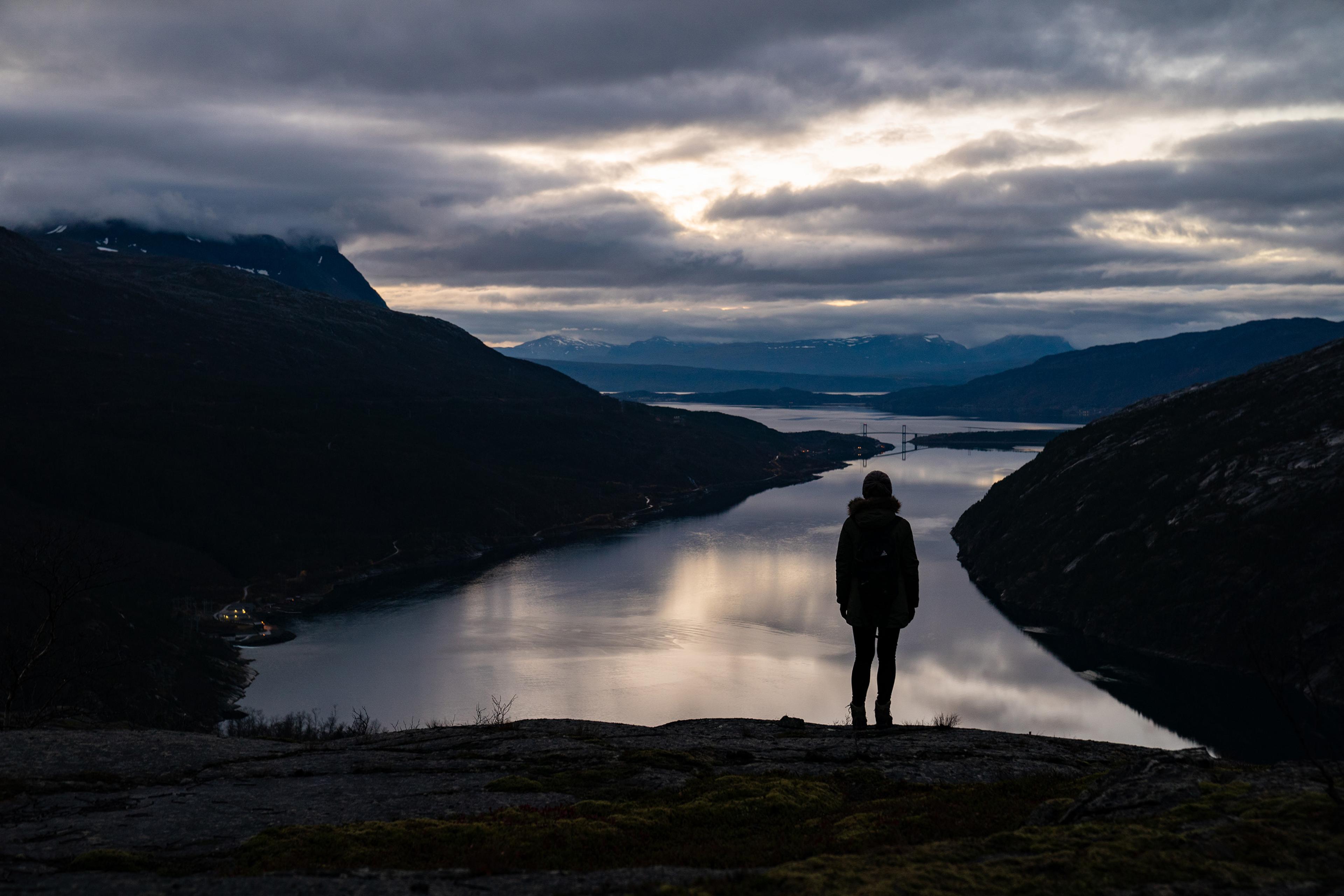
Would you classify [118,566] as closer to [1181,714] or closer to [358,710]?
[358,710]

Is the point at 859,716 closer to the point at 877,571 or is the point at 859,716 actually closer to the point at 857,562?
the point at 877,571

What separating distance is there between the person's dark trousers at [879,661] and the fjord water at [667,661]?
76.9 m

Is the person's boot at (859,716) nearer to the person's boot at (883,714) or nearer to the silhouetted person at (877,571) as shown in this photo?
the person's boot at (883,714)

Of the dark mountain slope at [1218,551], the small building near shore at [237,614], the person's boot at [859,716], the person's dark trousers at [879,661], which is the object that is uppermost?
the person's dark trousers at [879,661]

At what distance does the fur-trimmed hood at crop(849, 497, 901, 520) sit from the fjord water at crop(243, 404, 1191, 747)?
8033 cm

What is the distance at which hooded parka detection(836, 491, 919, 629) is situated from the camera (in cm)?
2120

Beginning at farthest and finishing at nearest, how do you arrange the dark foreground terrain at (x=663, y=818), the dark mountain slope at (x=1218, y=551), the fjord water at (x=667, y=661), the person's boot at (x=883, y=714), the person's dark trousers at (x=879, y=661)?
the dark mountain slope at (x=1218, y=551)
the fjord water at (x=667, y=661)
the person's boot at (x=883, y=714)
the person's dark trousers at (x=879, y=661)
the dark foreground terrain at (x=663, y=818)

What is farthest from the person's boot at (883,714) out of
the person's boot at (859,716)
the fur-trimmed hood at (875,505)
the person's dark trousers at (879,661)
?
the fur-trimmed hood at (875,505)

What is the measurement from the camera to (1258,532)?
157 metres

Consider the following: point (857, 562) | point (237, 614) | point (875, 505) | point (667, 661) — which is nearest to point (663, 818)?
point (857, 562)

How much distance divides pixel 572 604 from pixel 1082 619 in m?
89.1

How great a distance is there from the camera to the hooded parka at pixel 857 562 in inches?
835

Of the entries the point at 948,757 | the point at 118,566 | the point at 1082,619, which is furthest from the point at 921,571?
the point at 948,757

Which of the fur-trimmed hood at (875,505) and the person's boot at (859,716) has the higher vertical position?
the fur-trimmed hood at (875,505)
